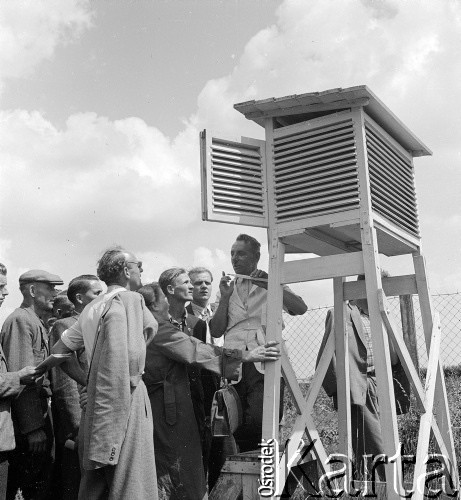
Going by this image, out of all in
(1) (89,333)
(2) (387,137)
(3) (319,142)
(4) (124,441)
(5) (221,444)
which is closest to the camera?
(4) (124,441)

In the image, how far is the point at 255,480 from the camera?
4020 millimetres

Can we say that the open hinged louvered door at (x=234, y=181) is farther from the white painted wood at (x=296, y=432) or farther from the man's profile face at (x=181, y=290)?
the white painted wood at (x=296, y=432)

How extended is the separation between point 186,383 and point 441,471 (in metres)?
1.98

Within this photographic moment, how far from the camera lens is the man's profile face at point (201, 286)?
576 cm

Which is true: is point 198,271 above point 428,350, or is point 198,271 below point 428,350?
above

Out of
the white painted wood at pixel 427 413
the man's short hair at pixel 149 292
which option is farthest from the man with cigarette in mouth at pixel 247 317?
the white painted wood at pixel 427 413

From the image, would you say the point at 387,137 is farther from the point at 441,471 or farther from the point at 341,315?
the point at 441,471

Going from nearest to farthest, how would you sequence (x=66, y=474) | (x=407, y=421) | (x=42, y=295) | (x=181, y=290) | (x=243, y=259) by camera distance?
(x=66, y=474) < (x=181, y=290) < (x=42, y=295) < (x=243, y=259) < (x=407, y=421)

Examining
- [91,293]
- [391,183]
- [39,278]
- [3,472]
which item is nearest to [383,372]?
[391,183]

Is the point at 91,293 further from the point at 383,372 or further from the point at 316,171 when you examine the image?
the point at 383,372

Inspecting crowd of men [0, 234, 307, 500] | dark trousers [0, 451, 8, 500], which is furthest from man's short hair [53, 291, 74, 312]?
dark trousers [0, 451, 8, 500]

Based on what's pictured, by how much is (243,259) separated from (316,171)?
115 cm

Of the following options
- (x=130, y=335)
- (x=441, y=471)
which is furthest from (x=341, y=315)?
(x=130, y=335)

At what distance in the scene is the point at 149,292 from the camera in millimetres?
4691
